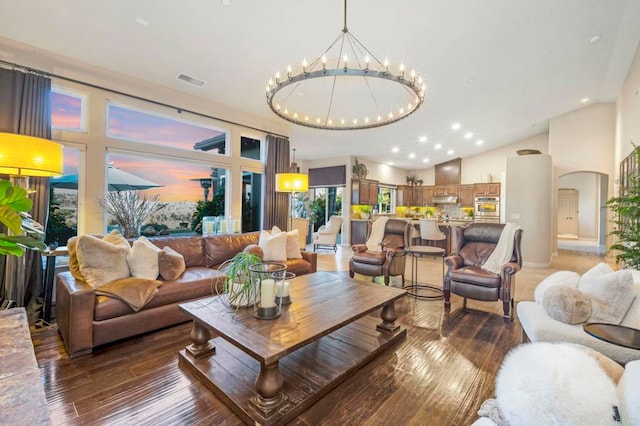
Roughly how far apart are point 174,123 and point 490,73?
552 cm

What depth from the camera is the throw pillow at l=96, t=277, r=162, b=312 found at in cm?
263

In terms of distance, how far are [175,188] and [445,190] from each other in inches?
402

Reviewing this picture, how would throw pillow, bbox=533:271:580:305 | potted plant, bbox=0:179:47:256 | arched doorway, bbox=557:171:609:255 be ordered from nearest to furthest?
potted plant, bbox=0:179:47:256 → throw pillow, bbox=533:271:580:305 → arched doorway, bbox=557:171:609:255

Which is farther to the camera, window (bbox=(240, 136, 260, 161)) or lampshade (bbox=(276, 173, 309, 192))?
window (bbox=(240, 136, 260, 161))

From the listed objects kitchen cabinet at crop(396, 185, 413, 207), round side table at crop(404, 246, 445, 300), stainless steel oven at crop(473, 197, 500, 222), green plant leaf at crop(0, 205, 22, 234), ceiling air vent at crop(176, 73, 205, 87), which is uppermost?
ceiling air vent at crop(176, 73, 205, 87)

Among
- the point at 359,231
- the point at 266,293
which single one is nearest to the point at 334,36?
the point at 266,293

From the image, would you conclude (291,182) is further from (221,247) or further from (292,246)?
(221,247)

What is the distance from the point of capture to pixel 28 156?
2639mm

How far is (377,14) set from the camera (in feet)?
10.5

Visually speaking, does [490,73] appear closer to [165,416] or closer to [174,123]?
[174,123]

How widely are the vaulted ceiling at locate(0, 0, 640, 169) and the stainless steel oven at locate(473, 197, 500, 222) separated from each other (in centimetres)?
495

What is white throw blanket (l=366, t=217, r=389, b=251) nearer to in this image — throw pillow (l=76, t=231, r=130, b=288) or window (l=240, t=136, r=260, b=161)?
window (l=240, t=136, r=260, b=161)

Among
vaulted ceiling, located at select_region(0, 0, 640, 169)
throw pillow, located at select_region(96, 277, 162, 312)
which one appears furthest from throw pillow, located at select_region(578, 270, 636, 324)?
throw pillow, located at select_region(96, 277, 162, 312)

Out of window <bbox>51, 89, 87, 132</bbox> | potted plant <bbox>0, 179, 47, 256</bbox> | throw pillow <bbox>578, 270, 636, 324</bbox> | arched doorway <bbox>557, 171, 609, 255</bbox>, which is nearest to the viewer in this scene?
potted plant <bbox>0, 179, 47, 256</bbox>
